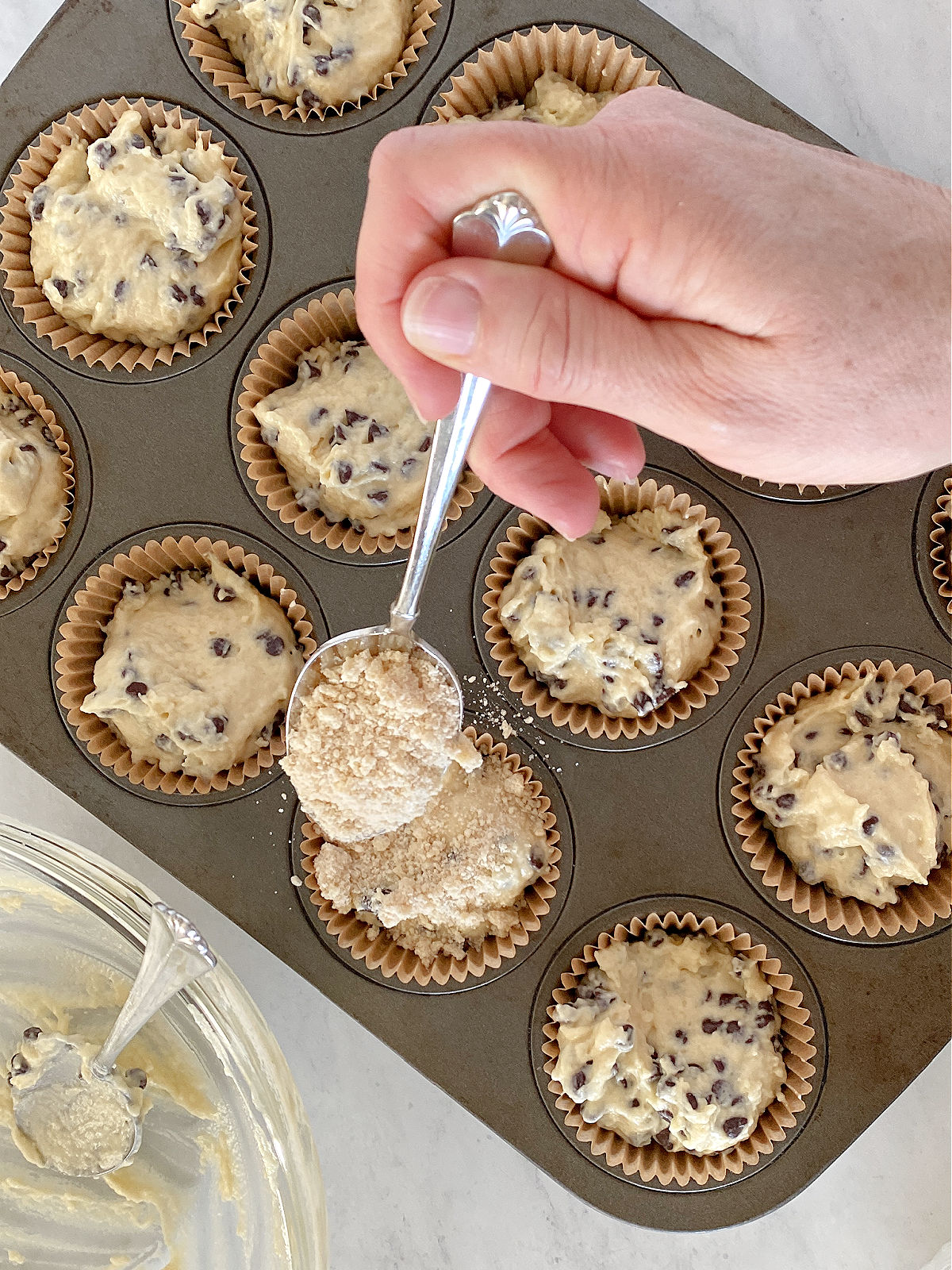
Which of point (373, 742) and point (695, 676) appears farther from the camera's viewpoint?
point (695, 676)

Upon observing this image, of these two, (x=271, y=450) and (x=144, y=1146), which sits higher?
(x=271, y=450)

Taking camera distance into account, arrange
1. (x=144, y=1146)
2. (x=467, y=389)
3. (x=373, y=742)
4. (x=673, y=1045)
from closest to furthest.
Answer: (x=467, y=389) → (x=373, y=742) → (x=673, y=1045) → (x=144, y=1146)

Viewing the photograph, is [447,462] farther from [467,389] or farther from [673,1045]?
[673,1045]

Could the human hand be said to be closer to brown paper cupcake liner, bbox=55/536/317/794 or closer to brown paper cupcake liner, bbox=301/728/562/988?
brown paper cupcake liner, bbox=55/536/317/794

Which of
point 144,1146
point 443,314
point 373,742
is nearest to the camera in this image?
point 443,314

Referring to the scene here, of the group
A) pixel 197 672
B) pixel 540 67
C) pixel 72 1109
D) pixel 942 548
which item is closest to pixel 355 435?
pixel 197 672

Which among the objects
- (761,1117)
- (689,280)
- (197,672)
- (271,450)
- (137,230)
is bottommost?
(761,1117)

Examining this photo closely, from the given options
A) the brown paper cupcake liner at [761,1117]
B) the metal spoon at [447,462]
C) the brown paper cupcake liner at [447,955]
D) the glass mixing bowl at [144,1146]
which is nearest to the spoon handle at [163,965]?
the glass mixing bowl at [144,1146]
